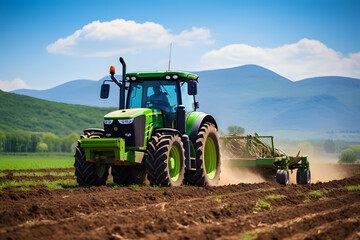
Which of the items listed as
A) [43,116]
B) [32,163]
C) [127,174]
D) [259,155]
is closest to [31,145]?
[32,163]

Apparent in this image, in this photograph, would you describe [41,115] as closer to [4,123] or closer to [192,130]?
[4,123]

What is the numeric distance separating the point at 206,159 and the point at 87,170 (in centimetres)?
364

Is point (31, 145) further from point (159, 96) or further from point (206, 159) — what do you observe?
point (159, 96)

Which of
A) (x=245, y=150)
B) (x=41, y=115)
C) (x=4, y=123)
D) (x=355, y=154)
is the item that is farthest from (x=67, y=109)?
(x=245, y=150)

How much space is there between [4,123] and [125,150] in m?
126

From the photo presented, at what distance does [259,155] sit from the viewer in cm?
1480

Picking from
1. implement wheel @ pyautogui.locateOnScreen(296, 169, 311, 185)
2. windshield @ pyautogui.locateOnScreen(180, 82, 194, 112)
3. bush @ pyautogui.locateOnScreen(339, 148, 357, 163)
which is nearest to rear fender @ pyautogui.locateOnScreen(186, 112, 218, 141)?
windshield @ pyautogui.locateOnScreen(180, 82, 194, 112)

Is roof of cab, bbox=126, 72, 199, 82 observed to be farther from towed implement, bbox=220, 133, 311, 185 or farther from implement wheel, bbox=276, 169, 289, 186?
implement wheel, bbox=276, 169, 289, 186

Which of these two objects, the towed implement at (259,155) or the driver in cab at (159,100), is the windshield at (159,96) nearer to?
the driver in cab at (159,100)

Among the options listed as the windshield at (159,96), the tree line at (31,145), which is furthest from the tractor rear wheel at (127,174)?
the tree line at (31,145)

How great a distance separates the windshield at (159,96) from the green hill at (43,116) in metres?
117

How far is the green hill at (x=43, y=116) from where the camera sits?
12825 cm

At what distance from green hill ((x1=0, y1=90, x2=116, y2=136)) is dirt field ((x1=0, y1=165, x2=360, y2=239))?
119374mm

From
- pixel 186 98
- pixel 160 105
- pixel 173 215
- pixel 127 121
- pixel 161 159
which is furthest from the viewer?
pixel 186 98
